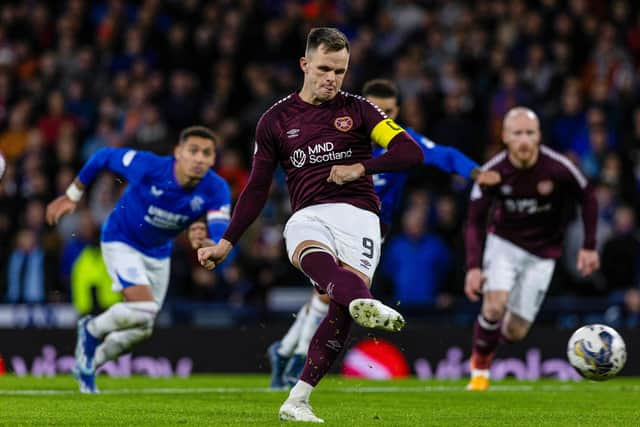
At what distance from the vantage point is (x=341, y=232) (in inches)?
312

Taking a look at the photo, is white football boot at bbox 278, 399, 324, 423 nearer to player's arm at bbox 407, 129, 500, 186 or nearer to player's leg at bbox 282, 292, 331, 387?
player's leg at bbox 282, 292, 331, 387

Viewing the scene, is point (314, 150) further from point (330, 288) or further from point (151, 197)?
point (151, 197)

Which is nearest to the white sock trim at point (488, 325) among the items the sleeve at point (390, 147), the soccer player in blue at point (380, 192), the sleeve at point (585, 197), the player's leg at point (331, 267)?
the sleeve at point (585, 197)

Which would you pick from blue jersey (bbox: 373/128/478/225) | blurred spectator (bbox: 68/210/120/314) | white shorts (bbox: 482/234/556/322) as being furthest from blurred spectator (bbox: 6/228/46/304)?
white shorts (bbox: 482/234/556/322)

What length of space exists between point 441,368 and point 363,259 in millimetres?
7309

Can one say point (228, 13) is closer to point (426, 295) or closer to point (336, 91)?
point (426, 295)

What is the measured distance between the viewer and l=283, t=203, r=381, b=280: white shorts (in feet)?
25.9

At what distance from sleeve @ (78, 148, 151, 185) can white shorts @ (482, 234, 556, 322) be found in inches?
136

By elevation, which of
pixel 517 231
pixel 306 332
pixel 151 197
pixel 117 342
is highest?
pixel 151 197

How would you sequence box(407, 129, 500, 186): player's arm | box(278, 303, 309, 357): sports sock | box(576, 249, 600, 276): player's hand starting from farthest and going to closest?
box(576, 249, 600, 276): player's hand → box(278, 303, 309, 357): sports sock → box(407, 129, 500, 186): player's arm

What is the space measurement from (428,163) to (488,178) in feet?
2.90

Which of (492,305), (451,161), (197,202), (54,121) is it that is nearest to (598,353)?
(451,161)

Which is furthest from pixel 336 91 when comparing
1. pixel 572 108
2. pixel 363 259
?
pixel 572 108

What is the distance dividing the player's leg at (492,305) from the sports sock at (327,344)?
467cm
